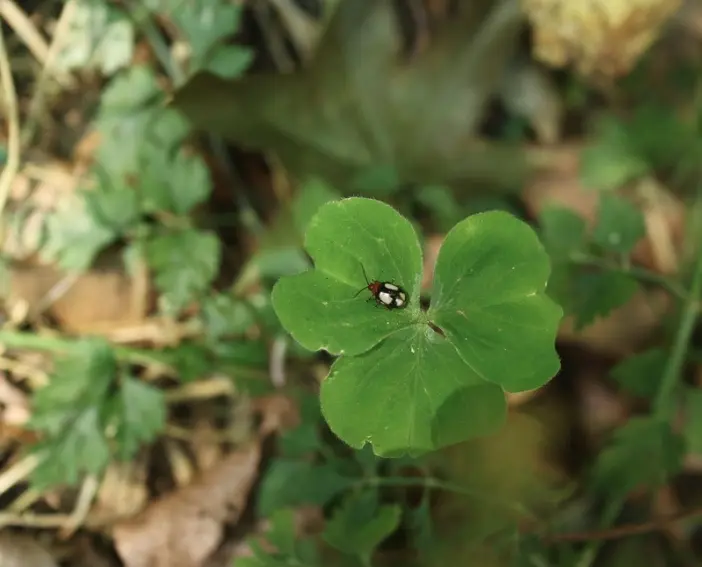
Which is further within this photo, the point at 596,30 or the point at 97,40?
the point at 596,30

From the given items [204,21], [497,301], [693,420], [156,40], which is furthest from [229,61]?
[693,420]

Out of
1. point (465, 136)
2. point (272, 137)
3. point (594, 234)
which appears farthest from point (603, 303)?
point (272, 137)

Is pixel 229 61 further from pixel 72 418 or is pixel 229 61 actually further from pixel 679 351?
pixel 679 351

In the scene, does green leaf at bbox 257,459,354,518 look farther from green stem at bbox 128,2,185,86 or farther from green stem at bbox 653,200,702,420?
green stem at bbox 128,2,185,86

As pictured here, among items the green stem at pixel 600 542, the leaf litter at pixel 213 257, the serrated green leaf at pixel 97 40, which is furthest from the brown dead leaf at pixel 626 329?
the serrated green leaf at pixel 97 40

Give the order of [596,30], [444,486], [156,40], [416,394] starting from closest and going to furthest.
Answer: [416,394] < [444,486] < [156,40] < [596,30]

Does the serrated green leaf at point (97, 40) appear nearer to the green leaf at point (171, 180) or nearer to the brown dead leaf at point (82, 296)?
the green leaf at point (171, 180)

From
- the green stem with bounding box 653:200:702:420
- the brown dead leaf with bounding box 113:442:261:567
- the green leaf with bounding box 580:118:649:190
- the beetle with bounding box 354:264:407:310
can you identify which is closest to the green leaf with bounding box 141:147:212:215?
the brown dead leaf with bounding box 113:442:261:567
